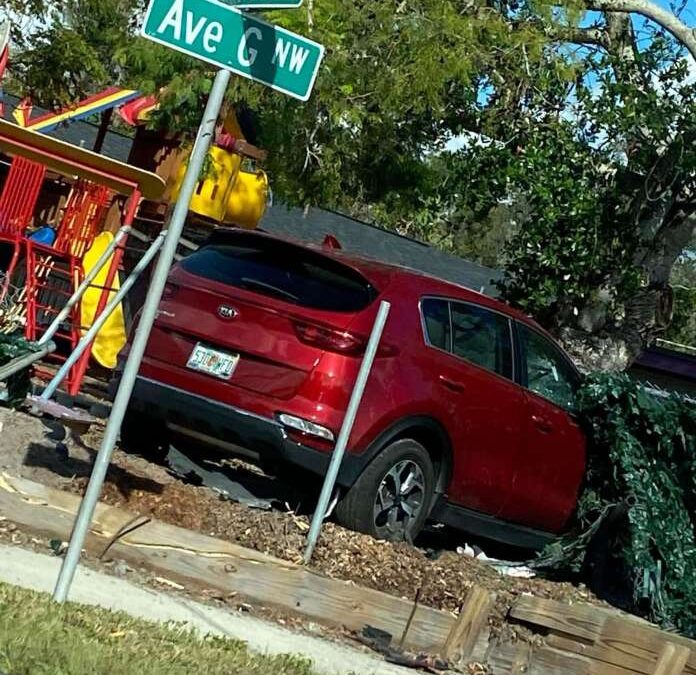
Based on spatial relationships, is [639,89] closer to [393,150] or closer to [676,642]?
[393,150]

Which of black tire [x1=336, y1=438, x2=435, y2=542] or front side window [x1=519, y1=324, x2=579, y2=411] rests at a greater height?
front side window [x1=519, y1=324, x2=579, y2=411]

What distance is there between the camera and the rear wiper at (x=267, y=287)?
8422 millimetres

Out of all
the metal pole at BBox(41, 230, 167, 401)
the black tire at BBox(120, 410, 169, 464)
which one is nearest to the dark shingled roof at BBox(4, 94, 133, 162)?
the metal pole at BBox(41, 230, 167, 401)

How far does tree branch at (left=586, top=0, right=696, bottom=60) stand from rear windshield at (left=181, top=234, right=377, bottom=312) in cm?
659

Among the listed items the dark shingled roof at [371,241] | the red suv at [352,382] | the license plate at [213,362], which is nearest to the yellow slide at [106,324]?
the red suv at [352,382]

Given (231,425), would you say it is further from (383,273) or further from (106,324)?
(106,324)

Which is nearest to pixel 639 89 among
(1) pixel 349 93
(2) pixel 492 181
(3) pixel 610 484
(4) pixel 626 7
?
(4) pixel 626 7

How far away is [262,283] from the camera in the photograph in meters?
8.55

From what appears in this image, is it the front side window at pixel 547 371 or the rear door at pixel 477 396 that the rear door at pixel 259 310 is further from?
the front side window at pixel 547 371

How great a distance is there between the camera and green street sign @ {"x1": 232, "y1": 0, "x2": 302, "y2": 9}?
18.4 ft

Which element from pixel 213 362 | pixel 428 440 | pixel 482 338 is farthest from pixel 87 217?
pixel 428 440

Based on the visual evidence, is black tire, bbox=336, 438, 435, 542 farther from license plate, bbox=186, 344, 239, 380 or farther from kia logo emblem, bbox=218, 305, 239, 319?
kia logo emblem, bbox=218, 305, 239, 319

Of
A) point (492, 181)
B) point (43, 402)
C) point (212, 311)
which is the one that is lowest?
point (43, 402)

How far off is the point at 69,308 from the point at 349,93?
421 centimetres
